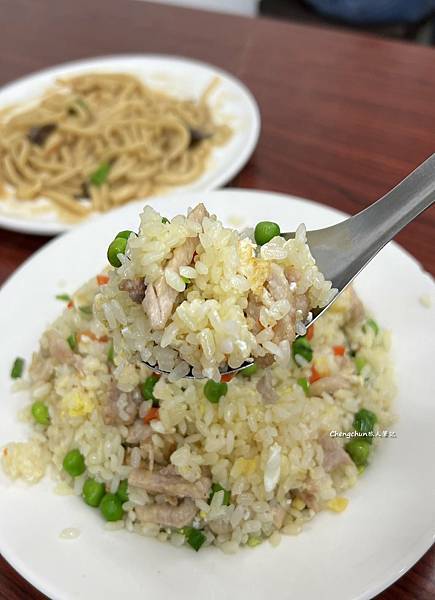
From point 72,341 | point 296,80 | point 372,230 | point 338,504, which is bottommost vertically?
point 72,341

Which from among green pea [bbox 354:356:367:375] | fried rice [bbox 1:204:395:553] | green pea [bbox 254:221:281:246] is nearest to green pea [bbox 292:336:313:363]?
fried rice [bbox 1:204:395:553]

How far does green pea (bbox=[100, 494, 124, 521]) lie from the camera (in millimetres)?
1605

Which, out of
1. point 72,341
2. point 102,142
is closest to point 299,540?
point 72,341

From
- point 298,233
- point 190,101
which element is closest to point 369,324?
point 298,233

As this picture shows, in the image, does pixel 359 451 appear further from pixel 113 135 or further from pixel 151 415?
pixel 113 135

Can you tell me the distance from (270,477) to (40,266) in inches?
42.6

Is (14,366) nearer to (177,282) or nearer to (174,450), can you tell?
(174,450)

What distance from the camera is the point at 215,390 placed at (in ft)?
5.55

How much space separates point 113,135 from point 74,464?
1.95m

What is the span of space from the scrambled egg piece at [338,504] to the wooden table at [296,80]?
109 centimetres

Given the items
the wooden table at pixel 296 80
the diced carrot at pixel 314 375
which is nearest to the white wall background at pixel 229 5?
the wooden table at pixel 296 80

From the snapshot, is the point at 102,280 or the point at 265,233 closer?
the point at 265,233

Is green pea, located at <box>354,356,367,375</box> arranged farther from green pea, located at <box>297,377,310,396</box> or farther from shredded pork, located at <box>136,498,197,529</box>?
shredded pork, located at <box>136,498,197,529</box>

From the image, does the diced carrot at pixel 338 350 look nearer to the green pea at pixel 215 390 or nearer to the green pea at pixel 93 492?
the green pea at pixel 215 390
